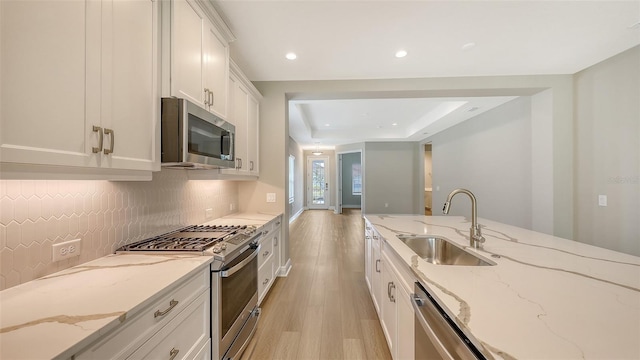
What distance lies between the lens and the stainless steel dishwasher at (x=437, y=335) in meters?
0.68

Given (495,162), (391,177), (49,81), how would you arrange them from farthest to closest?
1. (391,177)
2. (495,162)
3. (49,81)

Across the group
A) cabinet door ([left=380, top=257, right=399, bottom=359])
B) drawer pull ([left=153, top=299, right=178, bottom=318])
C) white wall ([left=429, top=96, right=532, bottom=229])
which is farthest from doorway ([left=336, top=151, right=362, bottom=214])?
drawer pull ([left=153, top=299, right=178, bottom=318])

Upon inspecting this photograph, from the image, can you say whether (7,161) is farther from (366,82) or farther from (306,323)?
(366,82)

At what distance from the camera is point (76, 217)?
115 cm

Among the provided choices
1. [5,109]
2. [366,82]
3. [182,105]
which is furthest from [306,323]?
[366,82]

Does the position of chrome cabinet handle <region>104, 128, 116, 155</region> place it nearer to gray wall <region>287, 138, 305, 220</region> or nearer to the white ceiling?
the white ceiling

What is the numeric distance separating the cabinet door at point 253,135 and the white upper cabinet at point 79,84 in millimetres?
1414

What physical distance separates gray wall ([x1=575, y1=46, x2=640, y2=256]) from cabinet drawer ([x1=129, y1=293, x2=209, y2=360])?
3973mm

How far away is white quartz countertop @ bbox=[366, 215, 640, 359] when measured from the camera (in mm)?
588

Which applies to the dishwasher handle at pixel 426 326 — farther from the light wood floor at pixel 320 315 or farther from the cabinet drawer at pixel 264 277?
the cabinet drawer at pixel 264 277

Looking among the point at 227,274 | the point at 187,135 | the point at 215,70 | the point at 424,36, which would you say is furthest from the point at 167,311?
the point at 424,36

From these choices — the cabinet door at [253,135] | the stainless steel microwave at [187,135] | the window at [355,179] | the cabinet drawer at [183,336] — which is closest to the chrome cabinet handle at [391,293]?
the cabinet drawer at [183,336]

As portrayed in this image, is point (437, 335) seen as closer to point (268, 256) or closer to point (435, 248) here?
point (435, 248)

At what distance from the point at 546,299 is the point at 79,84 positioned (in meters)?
1.90
